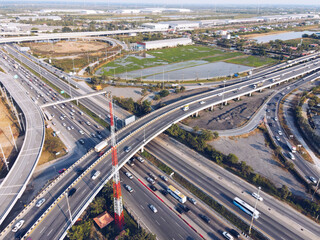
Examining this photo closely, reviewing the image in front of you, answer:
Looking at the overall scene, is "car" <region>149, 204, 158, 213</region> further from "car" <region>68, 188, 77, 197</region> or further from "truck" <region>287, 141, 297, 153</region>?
"truck" <region>287, 141, 297, 153</region>

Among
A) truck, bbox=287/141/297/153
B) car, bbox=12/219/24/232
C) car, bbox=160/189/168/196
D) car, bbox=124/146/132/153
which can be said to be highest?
car, bbox=124/146/132/153

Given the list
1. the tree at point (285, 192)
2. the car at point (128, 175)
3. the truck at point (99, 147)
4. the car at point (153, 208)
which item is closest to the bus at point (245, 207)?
the tree at point (285, 192)

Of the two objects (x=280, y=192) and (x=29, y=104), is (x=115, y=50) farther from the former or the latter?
(x=280, y=192)

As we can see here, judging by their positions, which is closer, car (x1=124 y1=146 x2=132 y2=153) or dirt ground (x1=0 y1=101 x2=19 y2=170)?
car (x1=124 y1=146 x2=132 y2=153)

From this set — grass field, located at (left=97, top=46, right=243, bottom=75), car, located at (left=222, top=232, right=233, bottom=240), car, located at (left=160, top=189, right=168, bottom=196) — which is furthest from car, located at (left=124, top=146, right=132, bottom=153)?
grass field, located at (left=97, top=46, right=243, bottom=75)

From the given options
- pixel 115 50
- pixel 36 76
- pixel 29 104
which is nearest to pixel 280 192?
pixel 29 104

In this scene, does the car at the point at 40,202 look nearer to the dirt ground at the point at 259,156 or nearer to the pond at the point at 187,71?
the dirt ground at the point at 259,156

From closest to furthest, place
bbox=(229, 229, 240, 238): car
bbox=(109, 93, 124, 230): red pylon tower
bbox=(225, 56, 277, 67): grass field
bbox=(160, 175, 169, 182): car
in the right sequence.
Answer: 1. bbox=(109, 93, 124, 230): red pylon tower
2. bbox=(229, 229, 240, 238): car
3. bbox=(160, 175, 169, 182): car
4. bbox=(225, 56, 277, 67): grass field

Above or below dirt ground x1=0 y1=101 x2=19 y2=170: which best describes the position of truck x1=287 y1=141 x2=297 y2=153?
above
